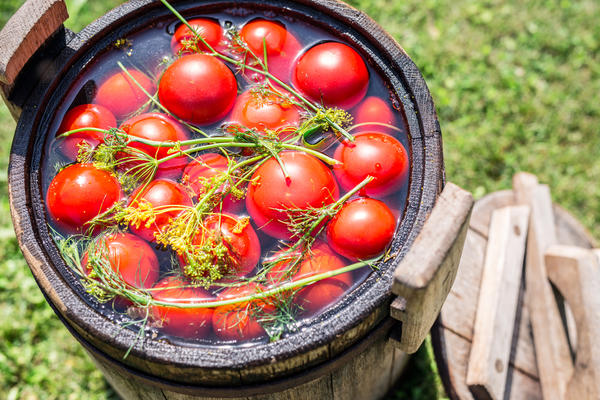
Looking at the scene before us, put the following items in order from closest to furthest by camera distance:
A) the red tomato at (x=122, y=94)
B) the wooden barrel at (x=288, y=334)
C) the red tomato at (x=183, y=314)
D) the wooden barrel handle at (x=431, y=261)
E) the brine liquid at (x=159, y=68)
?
the wooden barrel handle at (x=431, y=261) → the wooden barrel at (x=288, y=334) → the red tomato at (x=183, y=314) → the brine liquid at (x=159, y=68) → the red tomato at (x=122, y=94)

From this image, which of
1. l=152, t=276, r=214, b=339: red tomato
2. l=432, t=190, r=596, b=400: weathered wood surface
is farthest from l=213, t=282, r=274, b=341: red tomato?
l=432, t=190, r=596, b=400: weathered wood surface

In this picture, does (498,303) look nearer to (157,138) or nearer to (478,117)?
(478,117)

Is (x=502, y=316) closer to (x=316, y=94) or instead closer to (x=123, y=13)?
(x=316, y=94)

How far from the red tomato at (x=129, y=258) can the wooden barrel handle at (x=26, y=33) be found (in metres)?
0.66

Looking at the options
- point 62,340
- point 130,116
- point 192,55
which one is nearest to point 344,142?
point 192,55

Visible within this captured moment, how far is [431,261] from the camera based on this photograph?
1.51 meters

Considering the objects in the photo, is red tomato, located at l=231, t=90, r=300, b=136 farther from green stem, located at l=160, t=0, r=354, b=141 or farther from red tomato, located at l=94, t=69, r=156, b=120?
red tomato, located at l=94, t=69, r=156, b=120

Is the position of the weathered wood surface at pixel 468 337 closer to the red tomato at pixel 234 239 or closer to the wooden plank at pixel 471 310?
the wooden plank at pixel 471 310

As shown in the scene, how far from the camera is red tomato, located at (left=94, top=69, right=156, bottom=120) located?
6.91 ft

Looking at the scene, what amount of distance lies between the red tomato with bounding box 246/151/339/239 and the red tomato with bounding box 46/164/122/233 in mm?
488

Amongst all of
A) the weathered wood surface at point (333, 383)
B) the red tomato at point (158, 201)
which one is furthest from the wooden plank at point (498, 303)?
the red tomato at point (158, 201)

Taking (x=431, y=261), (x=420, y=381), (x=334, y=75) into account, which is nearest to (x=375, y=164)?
(x=334, y=75)

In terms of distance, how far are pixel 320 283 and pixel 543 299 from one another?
5.25 ft

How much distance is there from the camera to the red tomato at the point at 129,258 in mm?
1794
